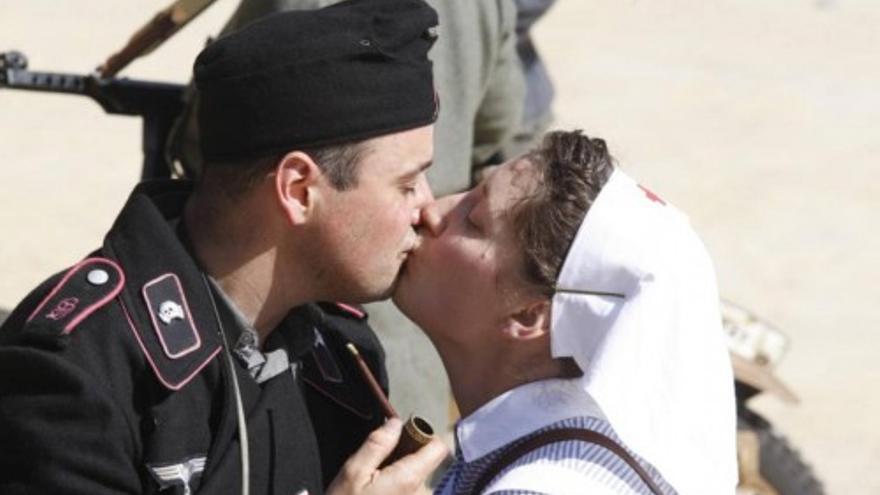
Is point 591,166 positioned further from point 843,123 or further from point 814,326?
point 843,123

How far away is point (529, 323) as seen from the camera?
3.00m

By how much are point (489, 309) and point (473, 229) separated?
0.13 m

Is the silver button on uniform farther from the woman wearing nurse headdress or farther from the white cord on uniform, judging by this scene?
the woman wearing nurse headdress

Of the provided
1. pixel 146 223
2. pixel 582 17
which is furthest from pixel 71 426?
pixel 582 17

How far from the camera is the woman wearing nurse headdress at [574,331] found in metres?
2.81

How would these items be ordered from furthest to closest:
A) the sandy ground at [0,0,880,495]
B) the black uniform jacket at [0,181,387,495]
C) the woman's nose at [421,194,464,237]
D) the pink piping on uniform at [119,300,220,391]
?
the sandy ground at [0,0,880,495] < the woman's nose at [421,194,464,237] < the pink piping on uniform at [119,300,220,391] < the black uniform jacket at [0,181,387,495]

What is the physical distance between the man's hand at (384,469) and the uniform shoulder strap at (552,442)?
0.08 meters

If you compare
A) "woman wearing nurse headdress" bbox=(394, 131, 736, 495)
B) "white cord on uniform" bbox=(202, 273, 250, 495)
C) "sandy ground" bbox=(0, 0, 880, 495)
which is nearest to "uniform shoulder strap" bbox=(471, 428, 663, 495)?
"woman wearing nurse headdress" bbox=(394, 131, 736, 495)

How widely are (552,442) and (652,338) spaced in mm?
194

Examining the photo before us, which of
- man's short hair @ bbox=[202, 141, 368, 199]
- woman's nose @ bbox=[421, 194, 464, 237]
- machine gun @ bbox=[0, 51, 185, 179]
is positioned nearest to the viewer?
man's short hair @ bbox=[202, 141, 368, 199]

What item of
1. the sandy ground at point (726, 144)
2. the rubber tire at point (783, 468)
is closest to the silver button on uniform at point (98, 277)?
the rubber tire at point (783, 468)

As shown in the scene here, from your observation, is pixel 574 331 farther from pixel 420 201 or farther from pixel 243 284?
pixel 243 284

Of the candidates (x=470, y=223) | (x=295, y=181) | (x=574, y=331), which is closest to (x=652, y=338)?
(x=574, y=331)

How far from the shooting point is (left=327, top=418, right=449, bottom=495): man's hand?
9.34ft
